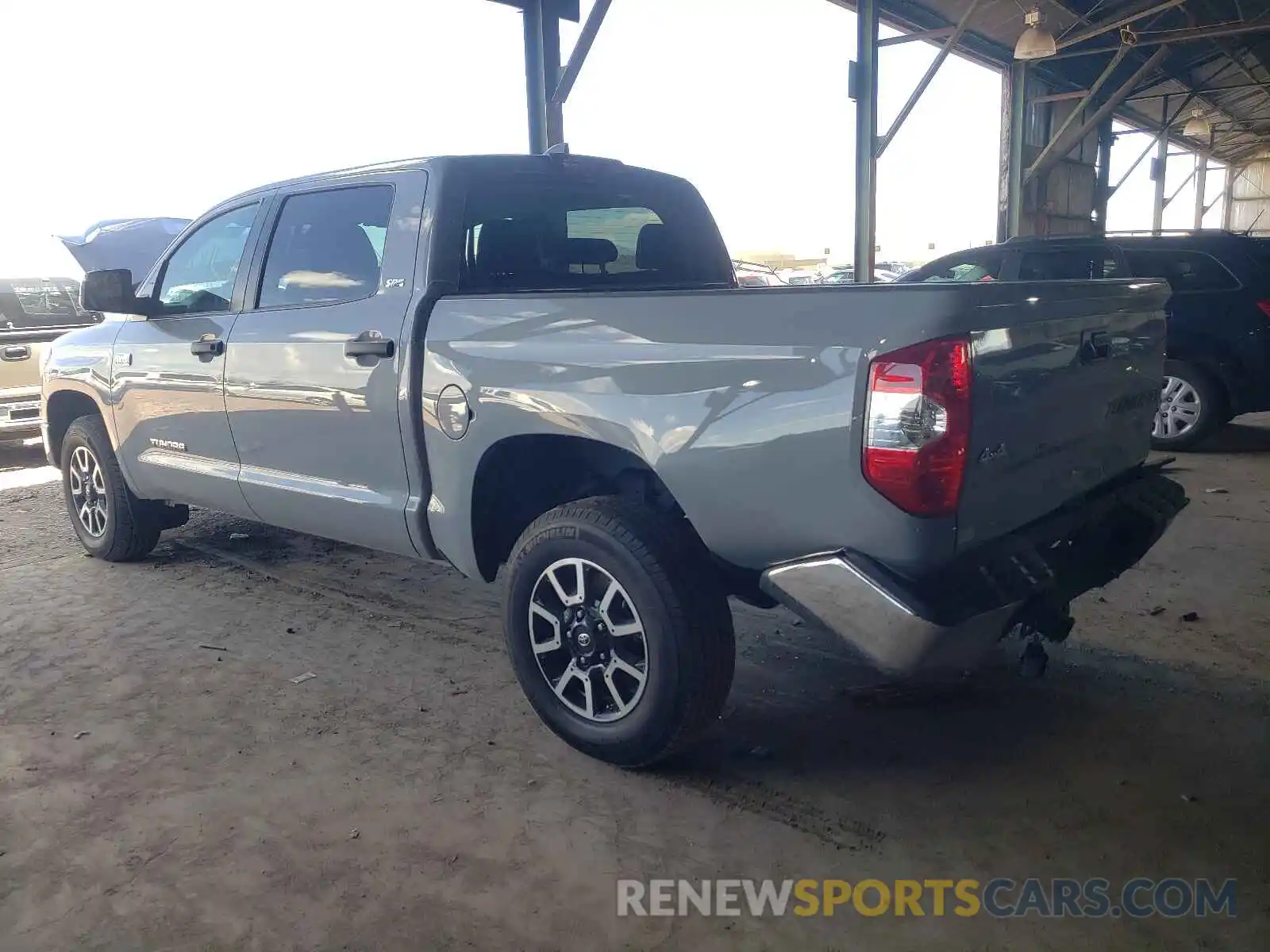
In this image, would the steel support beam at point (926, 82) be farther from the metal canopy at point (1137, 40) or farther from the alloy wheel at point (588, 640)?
the alloy wheel at point (588, 640)

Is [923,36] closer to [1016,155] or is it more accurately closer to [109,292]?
[1016,155]

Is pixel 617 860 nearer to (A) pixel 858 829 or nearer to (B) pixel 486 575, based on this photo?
(A) pixel 858 829

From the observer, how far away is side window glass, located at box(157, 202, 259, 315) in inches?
162

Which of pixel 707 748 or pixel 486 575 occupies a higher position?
pixel 486 575

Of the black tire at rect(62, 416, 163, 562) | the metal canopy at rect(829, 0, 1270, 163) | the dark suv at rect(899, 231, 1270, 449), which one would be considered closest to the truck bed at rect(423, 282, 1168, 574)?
the black tire at rect(62, 416, 163, 562)

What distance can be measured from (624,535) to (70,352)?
364 cm

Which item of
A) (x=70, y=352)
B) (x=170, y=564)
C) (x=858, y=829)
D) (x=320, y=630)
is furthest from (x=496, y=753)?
(x=70, y=352)

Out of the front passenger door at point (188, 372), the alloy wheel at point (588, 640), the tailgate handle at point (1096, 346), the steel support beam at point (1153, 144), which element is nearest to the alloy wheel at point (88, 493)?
the front passenger door at point (188, 372)

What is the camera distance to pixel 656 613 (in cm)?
268

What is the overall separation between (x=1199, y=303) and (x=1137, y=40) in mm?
9334

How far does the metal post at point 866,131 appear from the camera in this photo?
1159cm

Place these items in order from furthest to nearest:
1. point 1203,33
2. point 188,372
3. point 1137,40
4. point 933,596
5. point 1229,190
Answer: point 1229,190 → point 1137,40 → point 1203,33 → point 188,372 → point 933,596

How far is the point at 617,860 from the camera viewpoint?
250 centimetres

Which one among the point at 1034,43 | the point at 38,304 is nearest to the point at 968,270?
the point at 1034,43
